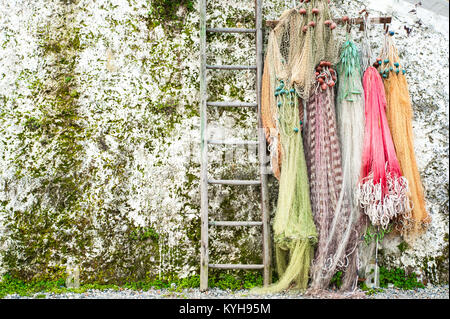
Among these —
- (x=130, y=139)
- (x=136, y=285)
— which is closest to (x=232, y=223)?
(x=136, y=285)

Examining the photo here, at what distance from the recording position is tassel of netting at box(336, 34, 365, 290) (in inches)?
131

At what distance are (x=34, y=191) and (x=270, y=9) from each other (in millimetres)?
3115

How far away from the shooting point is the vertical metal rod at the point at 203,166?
11.5 ft

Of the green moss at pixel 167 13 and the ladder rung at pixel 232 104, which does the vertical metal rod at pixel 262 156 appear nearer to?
the ladder rung at pixel 232 104

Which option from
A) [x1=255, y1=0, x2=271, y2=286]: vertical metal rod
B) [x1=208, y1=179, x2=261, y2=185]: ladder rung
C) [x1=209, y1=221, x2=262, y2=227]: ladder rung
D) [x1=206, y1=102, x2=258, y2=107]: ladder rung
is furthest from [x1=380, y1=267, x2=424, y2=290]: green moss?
[x1=206, y1=102, x2=258, y2=107]: ladder rung

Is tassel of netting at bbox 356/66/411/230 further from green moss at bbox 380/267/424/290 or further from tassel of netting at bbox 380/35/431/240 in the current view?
green moss at bbox 380/267/424/290

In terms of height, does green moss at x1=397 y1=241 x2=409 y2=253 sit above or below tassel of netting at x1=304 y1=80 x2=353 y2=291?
below

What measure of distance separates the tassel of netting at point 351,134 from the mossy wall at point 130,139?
58cm

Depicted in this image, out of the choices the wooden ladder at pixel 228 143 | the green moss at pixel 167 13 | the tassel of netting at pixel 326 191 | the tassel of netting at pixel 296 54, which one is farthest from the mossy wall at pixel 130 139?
the tassel of netting at pixel 326 191

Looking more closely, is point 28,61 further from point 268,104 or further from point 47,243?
point 268,104

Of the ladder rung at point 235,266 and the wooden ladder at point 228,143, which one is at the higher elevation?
the wooden ladder at point 228,143

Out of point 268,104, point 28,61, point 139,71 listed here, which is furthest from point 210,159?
point 28,61

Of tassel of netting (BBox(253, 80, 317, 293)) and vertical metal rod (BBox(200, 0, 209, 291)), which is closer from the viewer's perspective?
tassel of netting (BBox(253, 80, 317, 293))

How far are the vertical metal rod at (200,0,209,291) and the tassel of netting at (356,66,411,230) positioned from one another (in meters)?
1.44
